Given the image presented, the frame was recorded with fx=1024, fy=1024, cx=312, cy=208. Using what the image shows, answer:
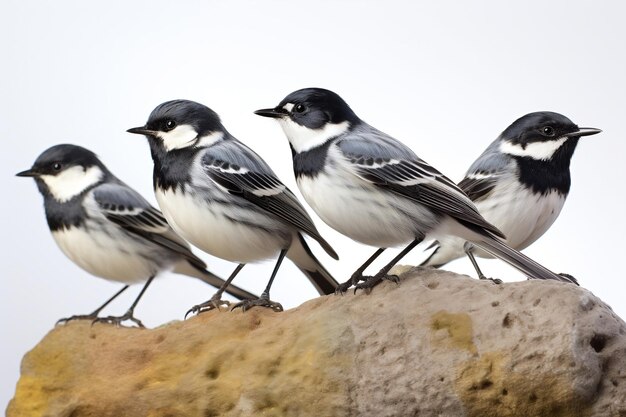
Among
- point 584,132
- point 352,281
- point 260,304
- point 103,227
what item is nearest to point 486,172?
point 584,132

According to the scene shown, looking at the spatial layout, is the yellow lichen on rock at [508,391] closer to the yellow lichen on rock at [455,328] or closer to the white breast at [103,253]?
the yellow lichen on rock at [455,328]

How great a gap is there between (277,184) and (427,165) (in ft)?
3.24

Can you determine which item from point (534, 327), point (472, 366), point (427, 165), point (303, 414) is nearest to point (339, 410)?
point (303, 414)

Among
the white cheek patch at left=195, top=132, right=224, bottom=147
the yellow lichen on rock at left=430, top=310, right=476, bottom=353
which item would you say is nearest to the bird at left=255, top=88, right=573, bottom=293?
the yellow lichen on rock at left=430, top=310, right=476, bottom=353

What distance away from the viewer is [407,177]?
513cm

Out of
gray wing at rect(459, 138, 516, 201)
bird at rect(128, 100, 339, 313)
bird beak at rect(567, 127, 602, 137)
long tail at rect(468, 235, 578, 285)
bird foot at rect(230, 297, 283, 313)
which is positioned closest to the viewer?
long tail at rect(468, 235, 578, 285)

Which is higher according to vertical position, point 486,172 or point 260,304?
point 486,172

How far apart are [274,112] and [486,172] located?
154 cm

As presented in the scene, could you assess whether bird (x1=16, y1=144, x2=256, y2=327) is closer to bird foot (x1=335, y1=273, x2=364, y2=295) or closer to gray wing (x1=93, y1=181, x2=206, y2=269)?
gray wing (x1=93, y1=181, x2=206, y2=269)

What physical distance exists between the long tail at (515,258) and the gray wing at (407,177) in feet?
0.21

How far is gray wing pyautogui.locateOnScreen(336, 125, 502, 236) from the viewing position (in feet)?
16.6

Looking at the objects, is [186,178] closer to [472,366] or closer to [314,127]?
[314,127]

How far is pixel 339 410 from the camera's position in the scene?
4.60 m

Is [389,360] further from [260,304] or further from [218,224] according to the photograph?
[218,224]
